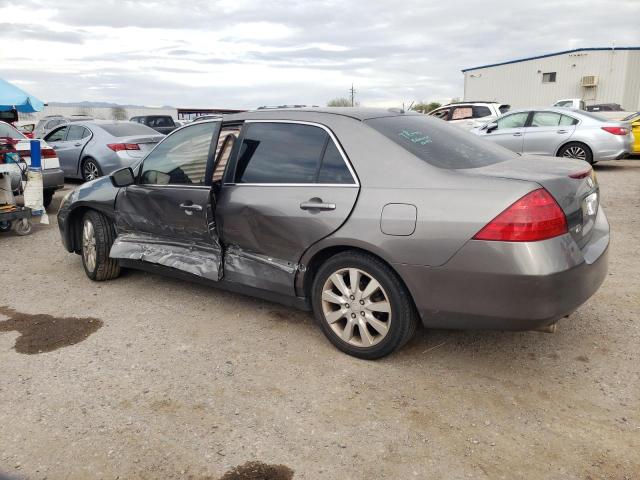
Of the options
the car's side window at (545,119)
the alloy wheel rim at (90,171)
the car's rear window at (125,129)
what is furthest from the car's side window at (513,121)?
the alloy wheel rim at (90,171)

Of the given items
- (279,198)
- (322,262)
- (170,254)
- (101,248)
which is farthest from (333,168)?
(101,248)

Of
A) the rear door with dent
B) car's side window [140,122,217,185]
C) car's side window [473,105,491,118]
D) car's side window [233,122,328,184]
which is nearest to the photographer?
the rear door with dent

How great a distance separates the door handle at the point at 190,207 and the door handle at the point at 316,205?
99 centimetres

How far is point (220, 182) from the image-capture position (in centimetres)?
405

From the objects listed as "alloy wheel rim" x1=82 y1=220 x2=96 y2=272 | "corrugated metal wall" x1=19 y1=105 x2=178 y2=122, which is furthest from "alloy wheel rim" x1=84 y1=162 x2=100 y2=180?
"corrugated metal wall" x1=19 y1=105 x2=178 y2=122

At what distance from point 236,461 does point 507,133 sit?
36.2 ft

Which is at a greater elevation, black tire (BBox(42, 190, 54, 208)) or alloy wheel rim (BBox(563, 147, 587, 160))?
alloy wheel rim (BBox(563, 147, 587, 160))

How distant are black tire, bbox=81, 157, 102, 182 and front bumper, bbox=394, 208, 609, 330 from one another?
939 cm

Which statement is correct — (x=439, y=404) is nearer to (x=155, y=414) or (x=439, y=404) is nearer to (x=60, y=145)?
(x=155, y=414)

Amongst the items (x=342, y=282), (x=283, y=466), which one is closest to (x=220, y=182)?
(x=342, y=282)

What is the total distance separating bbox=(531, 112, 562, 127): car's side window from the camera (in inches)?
453

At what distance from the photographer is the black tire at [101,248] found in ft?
16.5

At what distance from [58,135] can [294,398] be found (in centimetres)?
1099

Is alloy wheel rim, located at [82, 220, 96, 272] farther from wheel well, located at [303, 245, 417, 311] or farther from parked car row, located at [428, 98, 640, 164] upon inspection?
parked car row, located at [428, 98, 640, 164]
